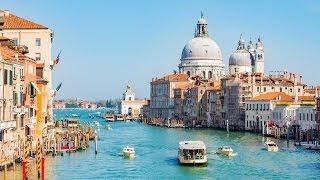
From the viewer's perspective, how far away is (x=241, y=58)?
89.1 metres

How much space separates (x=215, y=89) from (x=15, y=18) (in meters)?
36.9

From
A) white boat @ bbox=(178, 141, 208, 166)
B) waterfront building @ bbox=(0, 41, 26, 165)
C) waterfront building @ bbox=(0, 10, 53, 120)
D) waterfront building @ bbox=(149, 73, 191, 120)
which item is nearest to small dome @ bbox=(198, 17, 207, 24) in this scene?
waterfront building @ bbox=(149, 73, 191, 120)

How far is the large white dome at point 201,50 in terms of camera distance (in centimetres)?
8944

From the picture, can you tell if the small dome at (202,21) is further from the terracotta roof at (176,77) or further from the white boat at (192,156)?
the white boat at (192,156)

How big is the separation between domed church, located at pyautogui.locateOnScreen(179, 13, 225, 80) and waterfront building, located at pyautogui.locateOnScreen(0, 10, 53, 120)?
57.1 m

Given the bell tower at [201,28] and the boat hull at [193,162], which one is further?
the bell tower at [201,28]

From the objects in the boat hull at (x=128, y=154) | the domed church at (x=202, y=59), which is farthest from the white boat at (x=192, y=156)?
the domed church at (x=202, y=59)

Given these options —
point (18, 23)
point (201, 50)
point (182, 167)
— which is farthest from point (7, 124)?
point (201, 50)

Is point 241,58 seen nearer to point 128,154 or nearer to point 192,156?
point 128,154

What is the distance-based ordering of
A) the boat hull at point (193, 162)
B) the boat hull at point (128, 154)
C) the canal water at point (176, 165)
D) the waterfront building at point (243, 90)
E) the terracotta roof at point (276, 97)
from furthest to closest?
the waterfront building at point (243, 90)
the terracotta roof at point (276, 97)
the boat hull at point (128, 154)
the boat hull at point (193, 162)
the canal water at point (176, 165)

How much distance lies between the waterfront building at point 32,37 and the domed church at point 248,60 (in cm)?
5837

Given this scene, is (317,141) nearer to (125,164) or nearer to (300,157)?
(300,157)

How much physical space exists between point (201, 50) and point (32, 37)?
5921cm

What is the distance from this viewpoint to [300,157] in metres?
29.2
